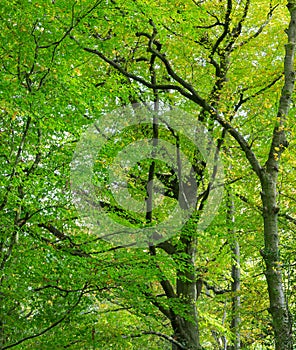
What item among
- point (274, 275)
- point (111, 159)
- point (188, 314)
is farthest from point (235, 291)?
point (111, 159)

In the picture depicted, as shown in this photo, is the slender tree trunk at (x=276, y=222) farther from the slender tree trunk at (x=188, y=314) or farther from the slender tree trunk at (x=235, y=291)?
the slender tree trunk at (x=235, y=291)

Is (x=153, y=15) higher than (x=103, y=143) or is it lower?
higher

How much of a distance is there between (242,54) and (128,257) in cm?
663

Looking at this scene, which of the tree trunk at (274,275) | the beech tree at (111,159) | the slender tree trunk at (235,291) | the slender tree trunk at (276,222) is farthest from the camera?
the slender tree trunk at (235,291)

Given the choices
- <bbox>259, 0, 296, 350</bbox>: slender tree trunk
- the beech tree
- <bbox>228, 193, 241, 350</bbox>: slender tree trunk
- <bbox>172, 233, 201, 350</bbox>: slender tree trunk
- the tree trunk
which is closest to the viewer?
the beech tree

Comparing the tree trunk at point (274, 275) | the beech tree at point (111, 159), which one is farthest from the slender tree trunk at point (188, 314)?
the tree trunk at point (274, 275)

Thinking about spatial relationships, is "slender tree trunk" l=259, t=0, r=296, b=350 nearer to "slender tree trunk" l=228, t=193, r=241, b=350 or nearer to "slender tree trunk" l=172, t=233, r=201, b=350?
"slender tree trunk" l=172, t=233, r=201, b=350

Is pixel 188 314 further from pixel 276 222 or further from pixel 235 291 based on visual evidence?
pixel 276 222

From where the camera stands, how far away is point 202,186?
1144 cm

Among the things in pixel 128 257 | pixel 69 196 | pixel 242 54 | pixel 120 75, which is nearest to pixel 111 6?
pixel 120 75

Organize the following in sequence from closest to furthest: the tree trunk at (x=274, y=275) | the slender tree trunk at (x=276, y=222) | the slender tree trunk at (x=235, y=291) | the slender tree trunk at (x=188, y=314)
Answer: the tree trunk at (x=274, y=275) < the slender tree trunk at (x=276, y=222) < the slender tree trunk at (x=188, y=314) < the slender tree trunk at (x=235, y=291)

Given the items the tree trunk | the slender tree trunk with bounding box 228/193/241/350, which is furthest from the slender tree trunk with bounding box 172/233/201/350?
the tree trunk

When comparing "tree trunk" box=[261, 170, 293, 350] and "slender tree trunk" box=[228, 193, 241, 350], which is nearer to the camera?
"tree trunk" box=[261, 170, 293, 350]

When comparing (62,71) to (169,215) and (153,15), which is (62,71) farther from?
(169,215)
